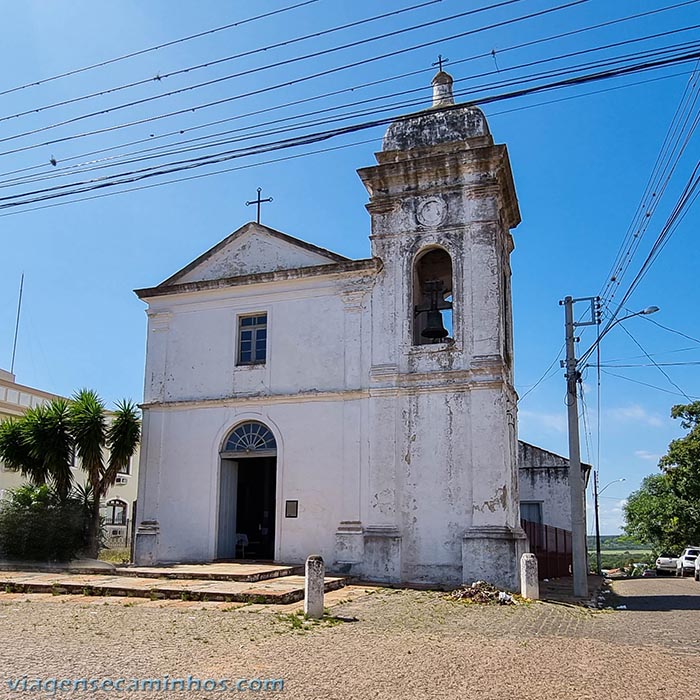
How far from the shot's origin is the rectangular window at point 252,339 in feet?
60.9

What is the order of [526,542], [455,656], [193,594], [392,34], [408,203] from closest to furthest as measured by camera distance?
[455,656], [392,34], [193,594], [526,542], [408,203]

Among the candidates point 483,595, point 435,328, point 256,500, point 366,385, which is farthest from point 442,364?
point 256,500

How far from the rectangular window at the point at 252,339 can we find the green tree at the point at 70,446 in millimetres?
3381

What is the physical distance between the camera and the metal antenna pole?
1608cm

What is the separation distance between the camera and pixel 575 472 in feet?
55.4

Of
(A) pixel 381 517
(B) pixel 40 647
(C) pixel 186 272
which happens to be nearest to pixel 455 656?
(B) pixel 40 647

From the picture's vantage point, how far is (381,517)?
1623 centimetres

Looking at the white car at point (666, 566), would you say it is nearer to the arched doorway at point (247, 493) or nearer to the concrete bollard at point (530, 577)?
the arched doorway at point (247, 493)

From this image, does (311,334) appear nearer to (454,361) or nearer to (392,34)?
(454,361)

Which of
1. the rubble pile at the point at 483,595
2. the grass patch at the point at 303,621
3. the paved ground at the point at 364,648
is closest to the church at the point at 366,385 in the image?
the rubble pile at the point at 483,595

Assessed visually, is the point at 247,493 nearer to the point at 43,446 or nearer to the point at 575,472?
the point at 43,446

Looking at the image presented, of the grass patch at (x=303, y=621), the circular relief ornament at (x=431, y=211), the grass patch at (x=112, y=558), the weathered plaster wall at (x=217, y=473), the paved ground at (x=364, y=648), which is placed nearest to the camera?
the paved ground at (x=364, y=648)

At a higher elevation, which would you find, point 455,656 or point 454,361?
point 454,361

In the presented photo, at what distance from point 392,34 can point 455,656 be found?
278 inches
